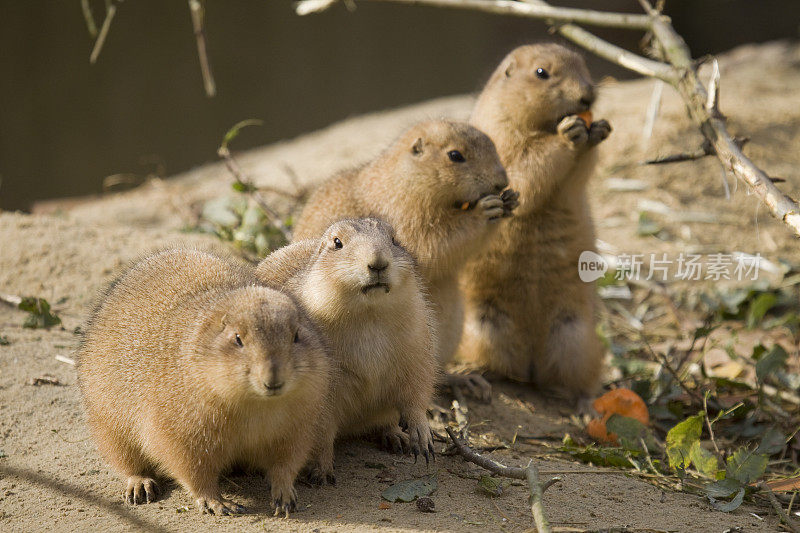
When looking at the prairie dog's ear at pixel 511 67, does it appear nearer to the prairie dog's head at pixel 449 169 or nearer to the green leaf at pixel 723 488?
the prairie dog's head at pixel 449 169

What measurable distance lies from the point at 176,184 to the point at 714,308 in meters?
6.16

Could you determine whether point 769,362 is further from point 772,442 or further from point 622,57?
point 622,57

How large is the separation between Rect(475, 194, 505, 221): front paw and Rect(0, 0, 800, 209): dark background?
6.74 m

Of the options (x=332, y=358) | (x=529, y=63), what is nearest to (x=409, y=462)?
(x=332, y=358)

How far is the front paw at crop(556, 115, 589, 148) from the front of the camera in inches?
231

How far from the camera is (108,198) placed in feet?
33.2

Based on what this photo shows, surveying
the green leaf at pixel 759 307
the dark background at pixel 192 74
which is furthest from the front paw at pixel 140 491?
the dark background at pixel 192 74

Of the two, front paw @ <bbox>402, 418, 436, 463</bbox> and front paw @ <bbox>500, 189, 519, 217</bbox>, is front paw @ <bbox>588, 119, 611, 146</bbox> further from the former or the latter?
front paw @ <bbox>402, 418, 436, 463</bbox>

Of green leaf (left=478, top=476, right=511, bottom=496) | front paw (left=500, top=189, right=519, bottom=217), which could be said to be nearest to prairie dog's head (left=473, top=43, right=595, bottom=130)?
front paw (left=500, top=189, right=519, bottom=217)

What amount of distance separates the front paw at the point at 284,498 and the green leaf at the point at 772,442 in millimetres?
3059

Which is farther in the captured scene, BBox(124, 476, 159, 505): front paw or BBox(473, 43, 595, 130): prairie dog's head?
BBox(473, 43, 595, 130): prairie dog's head

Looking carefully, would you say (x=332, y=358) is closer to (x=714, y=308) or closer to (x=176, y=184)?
(x=714, y=308)

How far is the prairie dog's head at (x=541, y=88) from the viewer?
5946 millimetres

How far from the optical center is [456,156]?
17.3 feet
